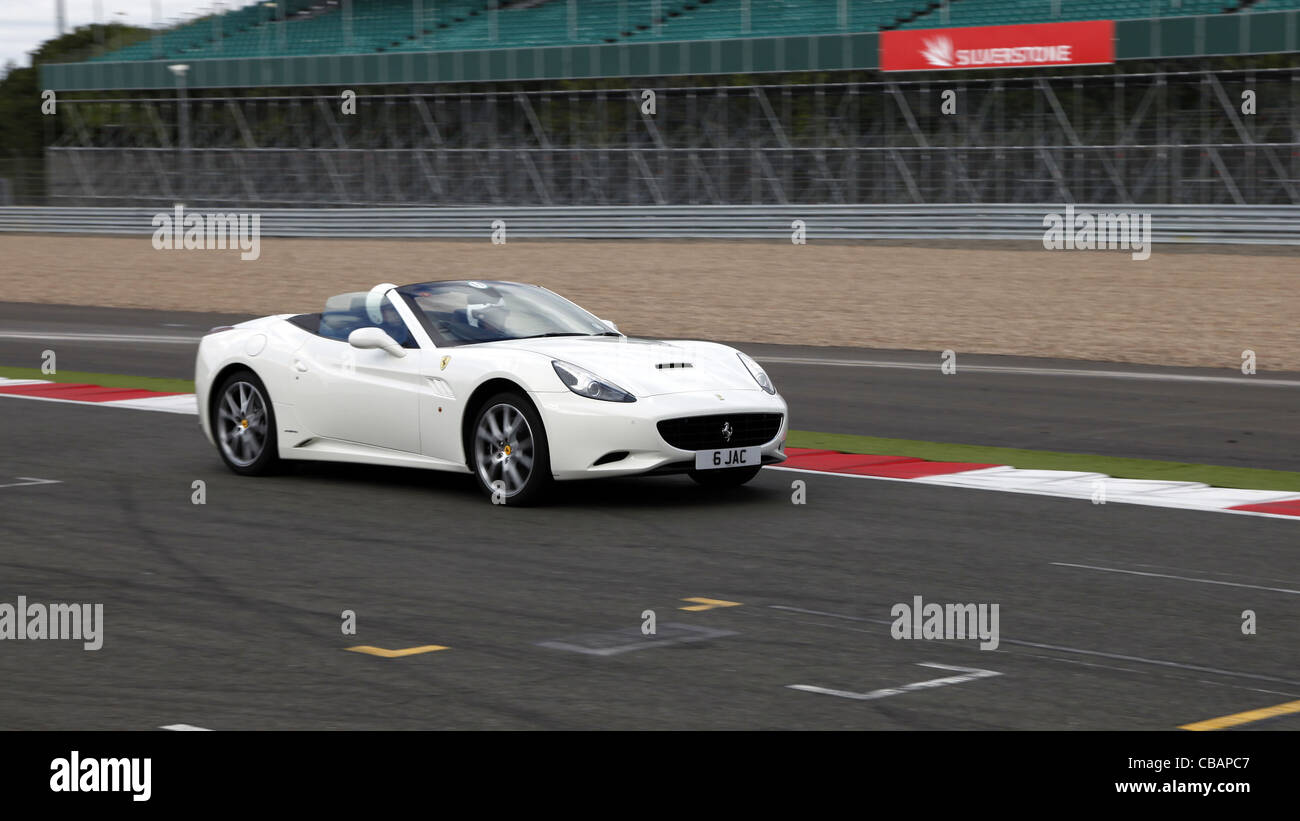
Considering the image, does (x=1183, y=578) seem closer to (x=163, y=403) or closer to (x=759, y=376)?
(x=759, y=376)

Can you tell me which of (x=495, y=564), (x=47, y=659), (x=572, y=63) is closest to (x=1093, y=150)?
(x=572, y=63)

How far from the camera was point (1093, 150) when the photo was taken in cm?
3706

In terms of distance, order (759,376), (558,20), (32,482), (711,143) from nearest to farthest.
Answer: (759,376), (32,482), (711,143), (558,20)

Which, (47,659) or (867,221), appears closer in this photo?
(47,659)

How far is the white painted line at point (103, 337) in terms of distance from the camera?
2327cm

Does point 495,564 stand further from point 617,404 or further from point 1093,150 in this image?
point 1093,150

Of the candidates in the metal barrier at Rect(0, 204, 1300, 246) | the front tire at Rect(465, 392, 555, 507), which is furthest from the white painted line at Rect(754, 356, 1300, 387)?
the metal barrier at Rect(0, 204, 1300, 246)

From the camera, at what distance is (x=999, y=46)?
3797cm

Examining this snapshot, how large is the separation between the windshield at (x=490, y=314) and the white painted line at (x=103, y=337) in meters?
12.2

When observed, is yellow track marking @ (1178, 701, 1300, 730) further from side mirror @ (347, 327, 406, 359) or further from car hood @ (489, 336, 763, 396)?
side mirror @ (347, 327, 406, 359)

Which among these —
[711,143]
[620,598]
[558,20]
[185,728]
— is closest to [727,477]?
[620,598]

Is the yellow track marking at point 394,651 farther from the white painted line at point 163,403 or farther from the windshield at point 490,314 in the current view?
the white painted line at point 163,403

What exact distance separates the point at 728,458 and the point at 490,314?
1847 mm
